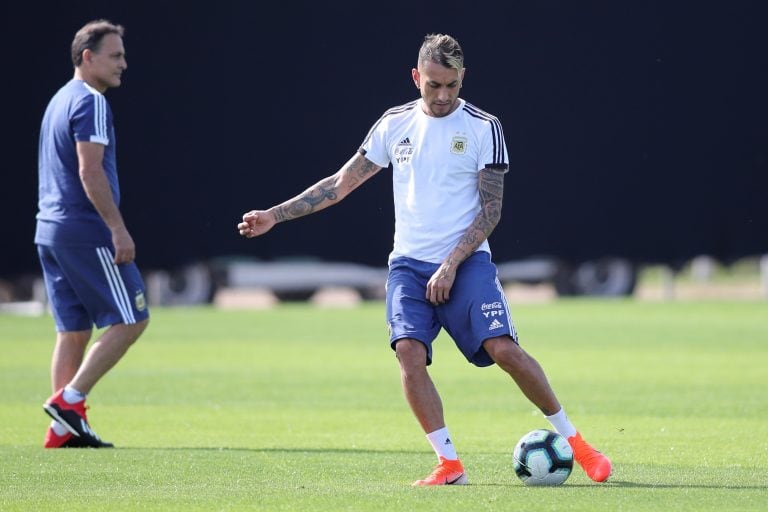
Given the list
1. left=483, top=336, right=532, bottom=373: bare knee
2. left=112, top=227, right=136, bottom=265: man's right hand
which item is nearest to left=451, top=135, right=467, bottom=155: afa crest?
left=483, top=336, right=532, bottom=373: bare knee

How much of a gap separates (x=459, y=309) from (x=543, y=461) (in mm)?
822

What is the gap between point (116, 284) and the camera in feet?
30.0

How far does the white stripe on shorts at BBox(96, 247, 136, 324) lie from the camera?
359 inches

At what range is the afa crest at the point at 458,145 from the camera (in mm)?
7336

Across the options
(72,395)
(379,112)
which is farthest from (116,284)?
(379,112)

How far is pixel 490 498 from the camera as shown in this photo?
6.58m

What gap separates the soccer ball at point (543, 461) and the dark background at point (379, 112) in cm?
2013

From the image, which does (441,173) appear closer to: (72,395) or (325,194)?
(325,194)

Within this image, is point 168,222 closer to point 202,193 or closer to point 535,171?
point 202,193

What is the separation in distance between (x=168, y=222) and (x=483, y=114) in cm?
2088

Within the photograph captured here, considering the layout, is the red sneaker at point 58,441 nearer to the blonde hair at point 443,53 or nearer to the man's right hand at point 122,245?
the man's right hand at point 122,245

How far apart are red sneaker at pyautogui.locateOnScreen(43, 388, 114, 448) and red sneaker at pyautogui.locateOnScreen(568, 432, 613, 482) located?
3.05 meters

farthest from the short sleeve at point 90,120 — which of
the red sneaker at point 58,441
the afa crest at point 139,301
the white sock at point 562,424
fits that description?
the white sock at point 562,424

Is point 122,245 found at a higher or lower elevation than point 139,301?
higher
